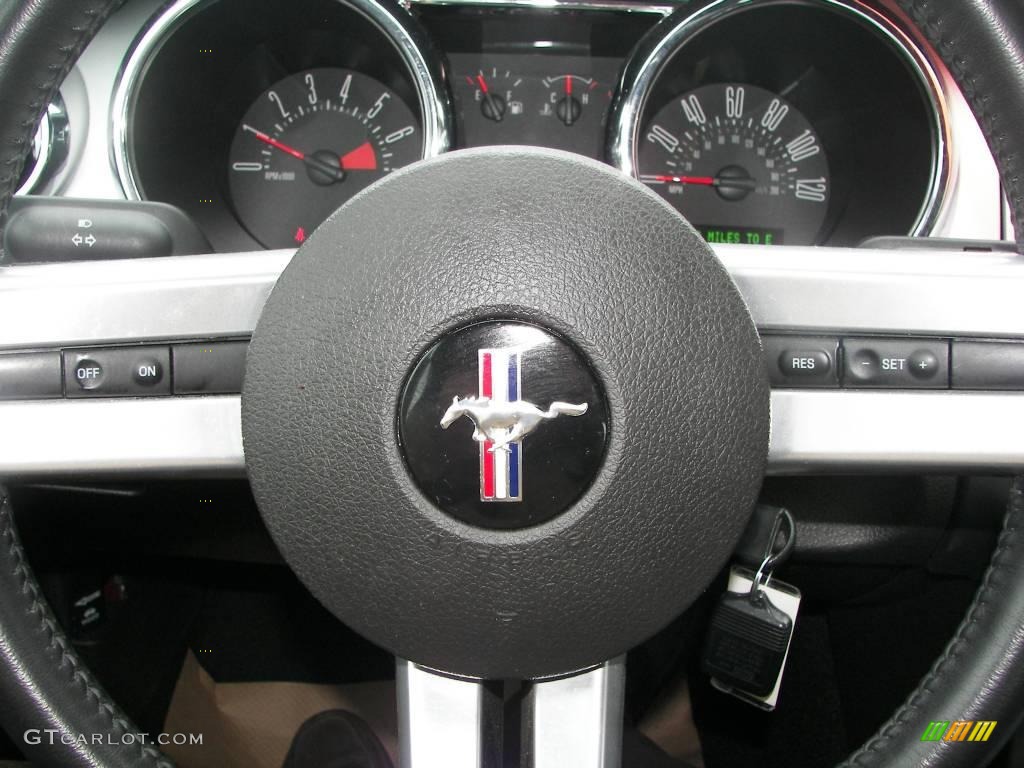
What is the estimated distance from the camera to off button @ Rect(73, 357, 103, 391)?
742 mm

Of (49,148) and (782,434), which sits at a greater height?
(49,148)

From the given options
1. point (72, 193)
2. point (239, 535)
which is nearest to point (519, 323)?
point (239, 535)

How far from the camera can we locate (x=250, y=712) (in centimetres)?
175

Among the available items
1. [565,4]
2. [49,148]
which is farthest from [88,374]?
[565,4]

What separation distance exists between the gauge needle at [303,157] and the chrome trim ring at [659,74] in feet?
1.92

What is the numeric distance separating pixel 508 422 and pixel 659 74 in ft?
4.11

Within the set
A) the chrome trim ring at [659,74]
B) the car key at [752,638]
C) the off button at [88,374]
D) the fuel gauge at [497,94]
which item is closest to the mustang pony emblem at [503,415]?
the off button at [88,374]

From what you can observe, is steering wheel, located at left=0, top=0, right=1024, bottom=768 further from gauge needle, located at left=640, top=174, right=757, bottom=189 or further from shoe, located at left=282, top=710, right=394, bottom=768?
gauge needle, located at left=640, top=174, right=757, bottom=189

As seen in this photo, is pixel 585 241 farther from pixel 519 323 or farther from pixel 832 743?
pixel 832 743

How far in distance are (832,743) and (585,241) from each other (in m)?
1.48

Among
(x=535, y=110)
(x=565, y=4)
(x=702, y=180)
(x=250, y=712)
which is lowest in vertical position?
(x=250, y=712)

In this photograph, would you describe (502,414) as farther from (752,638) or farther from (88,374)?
(752,638)

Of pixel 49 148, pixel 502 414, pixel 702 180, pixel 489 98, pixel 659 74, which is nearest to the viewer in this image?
pixel 502 414

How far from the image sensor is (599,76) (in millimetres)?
1809
